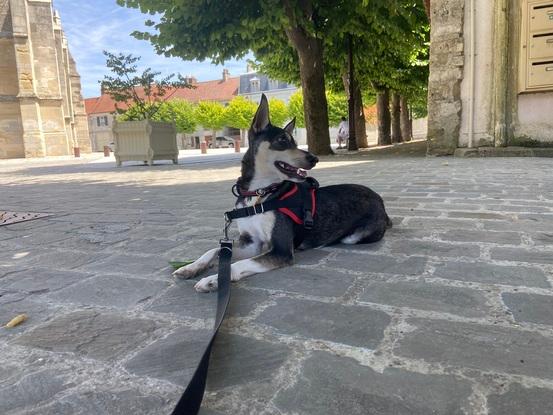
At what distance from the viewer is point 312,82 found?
14.8 meters

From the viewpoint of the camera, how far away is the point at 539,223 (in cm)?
395

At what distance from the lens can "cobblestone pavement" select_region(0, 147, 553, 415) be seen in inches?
57.2

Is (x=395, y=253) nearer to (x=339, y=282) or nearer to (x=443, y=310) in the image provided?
(x=339, y=282)

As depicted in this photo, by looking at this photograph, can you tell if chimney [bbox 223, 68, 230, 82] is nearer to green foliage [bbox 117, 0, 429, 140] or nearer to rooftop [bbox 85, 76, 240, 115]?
rooftop [bbox 85, 76, 240, 115]

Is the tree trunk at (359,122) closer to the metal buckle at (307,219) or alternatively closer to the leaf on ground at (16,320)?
the metal buckle at (307,219)

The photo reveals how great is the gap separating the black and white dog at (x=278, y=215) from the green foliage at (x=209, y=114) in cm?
6805

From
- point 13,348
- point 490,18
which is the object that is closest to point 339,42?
point 490,18

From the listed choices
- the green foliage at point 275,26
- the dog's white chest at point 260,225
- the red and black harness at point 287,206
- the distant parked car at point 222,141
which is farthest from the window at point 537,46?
the distant parked car at point 222,141

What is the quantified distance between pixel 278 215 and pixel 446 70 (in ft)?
36.1

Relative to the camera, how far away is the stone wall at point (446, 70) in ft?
38.7

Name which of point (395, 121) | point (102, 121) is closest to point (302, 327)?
point (395, 121)

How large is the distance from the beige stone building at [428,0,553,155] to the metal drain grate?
10567 mm

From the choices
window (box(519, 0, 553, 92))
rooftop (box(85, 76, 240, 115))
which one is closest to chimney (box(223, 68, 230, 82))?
rooftop (box(85, 76, 240, 115))

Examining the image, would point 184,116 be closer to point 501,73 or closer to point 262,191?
point 501,73
